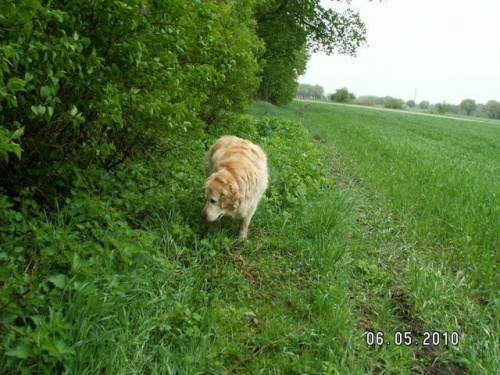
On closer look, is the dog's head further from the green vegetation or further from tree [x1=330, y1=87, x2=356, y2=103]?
tree [x1=330, y1=87, x2=356, y2=103]

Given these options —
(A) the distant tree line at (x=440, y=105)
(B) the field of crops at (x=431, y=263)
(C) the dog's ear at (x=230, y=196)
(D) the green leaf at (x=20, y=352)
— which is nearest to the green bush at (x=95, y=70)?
(C) the dog's ear at (x=230, y=196)

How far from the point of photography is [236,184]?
3.87m

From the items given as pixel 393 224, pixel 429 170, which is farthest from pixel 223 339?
pixel 429 170

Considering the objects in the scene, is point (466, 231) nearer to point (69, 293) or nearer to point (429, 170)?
point (429, 170)

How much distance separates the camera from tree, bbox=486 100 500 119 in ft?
297

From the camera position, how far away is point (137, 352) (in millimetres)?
2168

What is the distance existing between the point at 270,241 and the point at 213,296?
1237 mm

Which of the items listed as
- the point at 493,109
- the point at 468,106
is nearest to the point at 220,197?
the point at 493,109

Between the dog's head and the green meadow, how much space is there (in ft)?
1.04

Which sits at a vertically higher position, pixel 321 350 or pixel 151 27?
pixel 151 27

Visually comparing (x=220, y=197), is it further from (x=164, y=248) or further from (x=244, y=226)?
(x=164, y=248)

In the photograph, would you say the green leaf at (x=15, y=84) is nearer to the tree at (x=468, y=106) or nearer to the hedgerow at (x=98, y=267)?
the hedgerow at (x=98, y=267)

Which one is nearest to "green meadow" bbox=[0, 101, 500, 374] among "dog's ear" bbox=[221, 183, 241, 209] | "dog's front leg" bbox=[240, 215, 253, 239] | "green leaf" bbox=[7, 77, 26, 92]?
"dog's front leg" bbox=[240, 215, 253, 239]

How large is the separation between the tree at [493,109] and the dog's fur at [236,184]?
107324 mm
